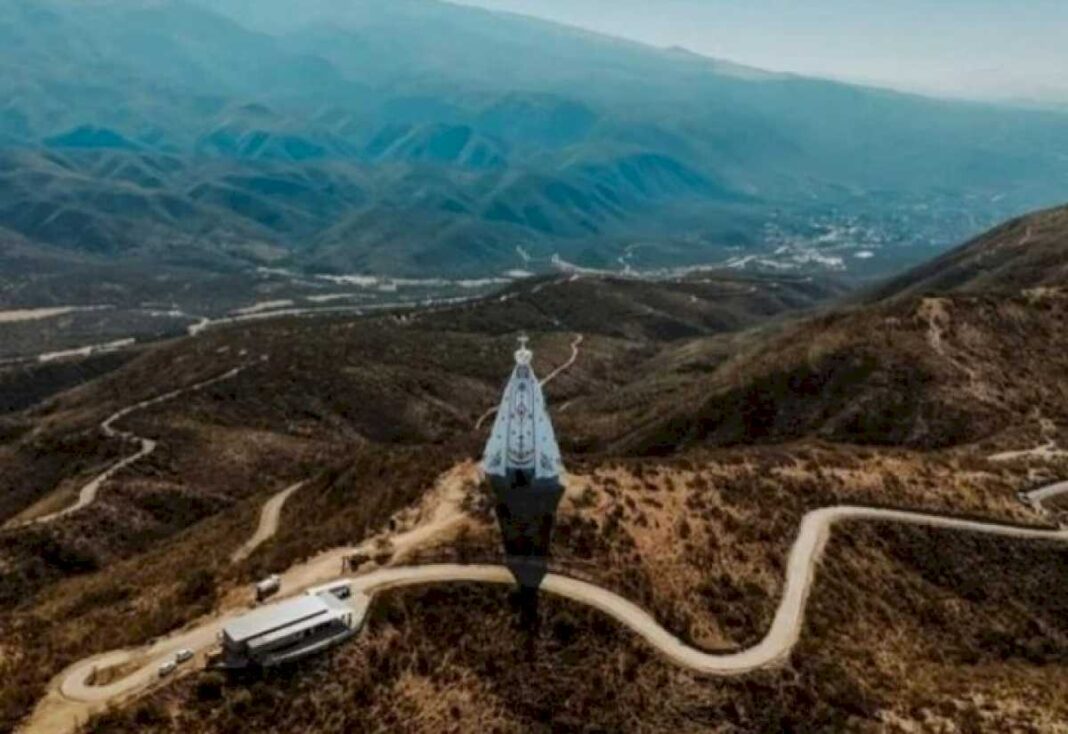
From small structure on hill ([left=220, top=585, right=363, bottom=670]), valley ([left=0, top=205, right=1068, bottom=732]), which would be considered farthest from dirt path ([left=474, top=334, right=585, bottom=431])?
small structure on hill ([left=220, top=585, right=363, bottom=670])

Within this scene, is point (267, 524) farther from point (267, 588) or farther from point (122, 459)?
point (122, 459)

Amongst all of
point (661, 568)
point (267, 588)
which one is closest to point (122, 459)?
point (267, 588)

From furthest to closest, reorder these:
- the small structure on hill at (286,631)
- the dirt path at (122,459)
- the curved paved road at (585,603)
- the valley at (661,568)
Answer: the dirt path at (122,459), the valley at (661,568), the curved paved road at (585,603), the small structure on hill at (286,631)

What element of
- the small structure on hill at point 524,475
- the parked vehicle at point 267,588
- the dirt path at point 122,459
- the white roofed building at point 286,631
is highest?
the small structure on hill at point 524,475

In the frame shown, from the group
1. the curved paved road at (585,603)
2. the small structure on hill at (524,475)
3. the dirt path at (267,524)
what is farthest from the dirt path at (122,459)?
the small structure on hill at (524,475)

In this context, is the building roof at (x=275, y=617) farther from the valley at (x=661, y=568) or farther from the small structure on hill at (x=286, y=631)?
the valley at (x=661, y=568)

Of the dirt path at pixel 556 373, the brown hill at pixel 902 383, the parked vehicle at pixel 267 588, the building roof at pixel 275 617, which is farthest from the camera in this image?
the dirt path at pixel 556 373

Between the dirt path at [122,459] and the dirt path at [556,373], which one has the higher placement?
the dirt path at [122,459]

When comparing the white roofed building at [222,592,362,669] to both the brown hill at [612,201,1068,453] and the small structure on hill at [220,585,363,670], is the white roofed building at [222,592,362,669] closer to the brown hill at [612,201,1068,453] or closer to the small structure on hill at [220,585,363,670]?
the small structure on hill at [220,585,363,670]
